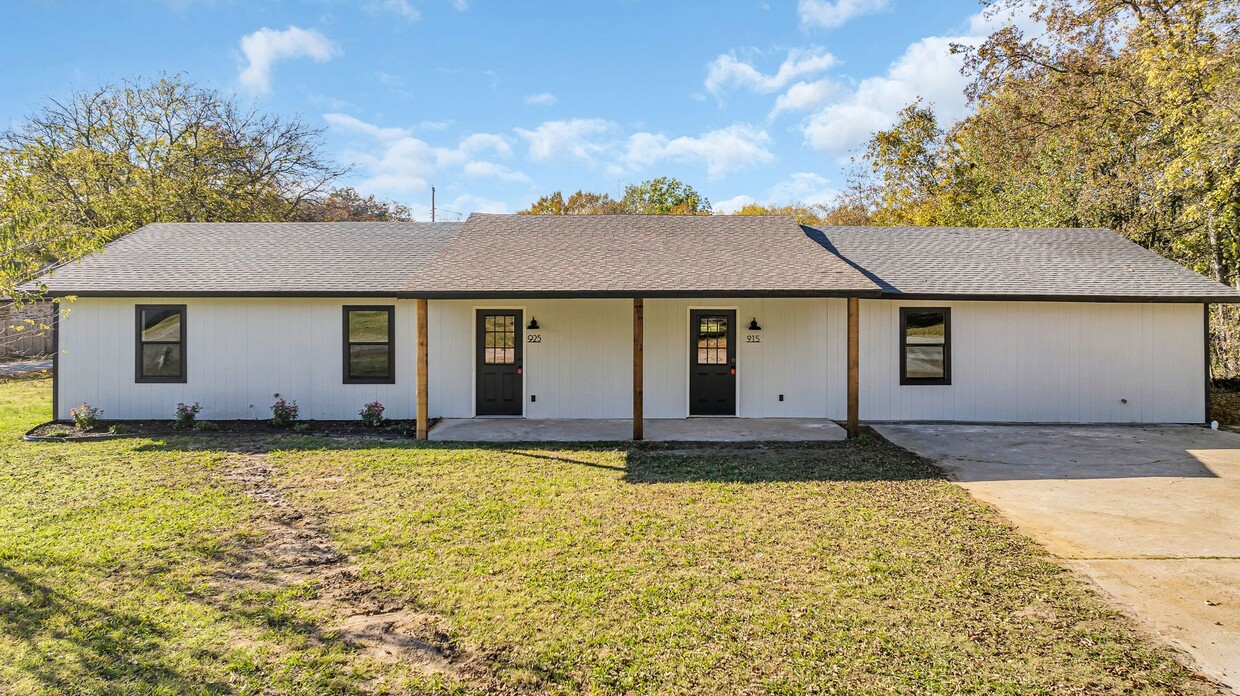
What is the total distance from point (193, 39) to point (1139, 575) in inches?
760

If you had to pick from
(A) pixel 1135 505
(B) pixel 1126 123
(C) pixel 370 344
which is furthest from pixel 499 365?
(B) pixel 1126 123

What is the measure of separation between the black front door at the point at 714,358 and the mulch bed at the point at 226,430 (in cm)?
441

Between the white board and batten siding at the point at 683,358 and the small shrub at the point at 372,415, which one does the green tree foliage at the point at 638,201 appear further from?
the small shrub at the point at 372,415

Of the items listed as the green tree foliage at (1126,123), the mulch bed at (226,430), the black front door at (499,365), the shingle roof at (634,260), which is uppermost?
the green tree foliage at (1126,123)

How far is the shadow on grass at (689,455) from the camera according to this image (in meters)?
6.51

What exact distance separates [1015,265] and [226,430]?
13.3 metres

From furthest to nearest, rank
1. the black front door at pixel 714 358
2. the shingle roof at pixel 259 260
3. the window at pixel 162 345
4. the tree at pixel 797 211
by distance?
the tree at pixel 797 211 → the black front door at pixel 714 358 → the window at pixel 162 345 → the shingle roof at pixel 259 260

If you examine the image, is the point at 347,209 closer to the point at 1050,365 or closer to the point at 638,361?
the point at 638,361

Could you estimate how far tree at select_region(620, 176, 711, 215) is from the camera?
115ft

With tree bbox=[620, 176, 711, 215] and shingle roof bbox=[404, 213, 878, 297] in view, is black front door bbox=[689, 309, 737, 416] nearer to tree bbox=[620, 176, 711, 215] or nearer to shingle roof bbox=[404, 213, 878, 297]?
shingle roof bbox=[404, 213, 878, 297]

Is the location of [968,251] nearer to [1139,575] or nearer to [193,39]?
[1139,575]

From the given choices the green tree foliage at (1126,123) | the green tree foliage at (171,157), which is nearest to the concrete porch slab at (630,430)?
the green tree foliage at (1126,123)

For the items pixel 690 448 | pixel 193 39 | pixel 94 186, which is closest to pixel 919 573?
pixel 690 448

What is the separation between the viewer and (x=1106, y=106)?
42.7ft
